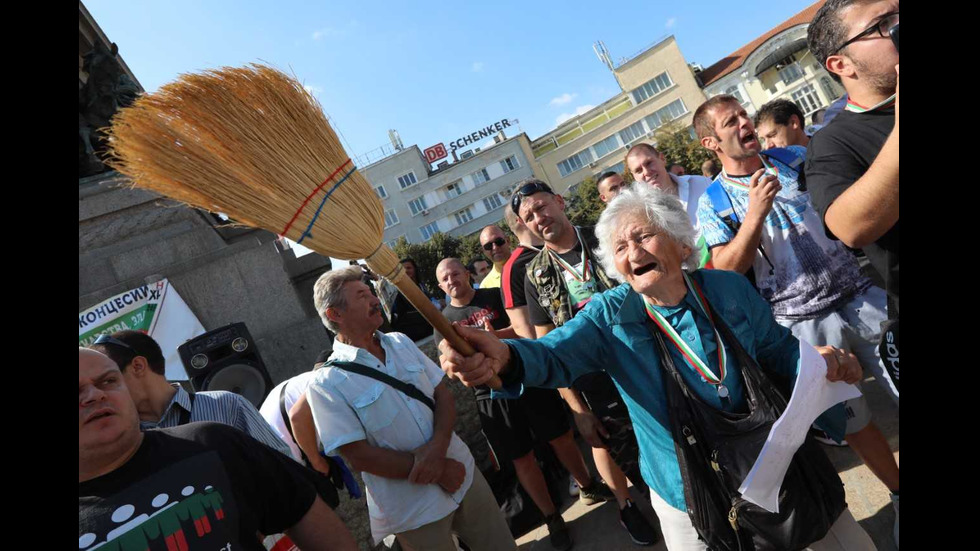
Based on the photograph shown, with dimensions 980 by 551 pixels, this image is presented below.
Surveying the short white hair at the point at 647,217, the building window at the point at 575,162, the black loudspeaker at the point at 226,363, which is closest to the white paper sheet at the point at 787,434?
the short white hair at the point at 647,217

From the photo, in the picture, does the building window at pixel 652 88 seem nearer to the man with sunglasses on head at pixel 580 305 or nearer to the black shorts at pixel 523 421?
the black shorts at pixel 523 421

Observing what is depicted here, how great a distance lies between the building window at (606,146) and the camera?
53.2 metres

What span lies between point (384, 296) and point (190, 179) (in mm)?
2199

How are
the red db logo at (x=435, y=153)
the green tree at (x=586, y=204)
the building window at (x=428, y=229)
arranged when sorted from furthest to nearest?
the red db logo at (x=435, y=153), the building window at (x=428, y=229), the green tree at (x=586, y=204)

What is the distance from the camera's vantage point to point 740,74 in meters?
48.0

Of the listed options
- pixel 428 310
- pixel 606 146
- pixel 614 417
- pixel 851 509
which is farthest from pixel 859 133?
pixel 606 146

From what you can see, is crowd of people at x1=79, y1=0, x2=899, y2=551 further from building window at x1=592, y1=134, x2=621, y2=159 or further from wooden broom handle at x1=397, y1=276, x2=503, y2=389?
building window at x1=592, y1=134, x2=621, y2=159

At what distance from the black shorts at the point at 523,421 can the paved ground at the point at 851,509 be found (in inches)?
25.9

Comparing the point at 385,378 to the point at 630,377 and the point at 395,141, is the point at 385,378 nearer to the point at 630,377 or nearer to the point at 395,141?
the point at 630,377

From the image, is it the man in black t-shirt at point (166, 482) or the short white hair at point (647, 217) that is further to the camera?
the short white hair at point (647, 217)

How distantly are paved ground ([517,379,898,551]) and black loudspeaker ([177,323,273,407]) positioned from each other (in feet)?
9.02

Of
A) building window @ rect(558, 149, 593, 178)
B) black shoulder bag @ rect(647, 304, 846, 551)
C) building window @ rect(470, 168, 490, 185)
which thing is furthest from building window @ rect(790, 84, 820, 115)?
black shoulder bag @ rect(647, 304, 846, 551)

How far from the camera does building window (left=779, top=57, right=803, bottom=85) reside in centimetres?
4544
